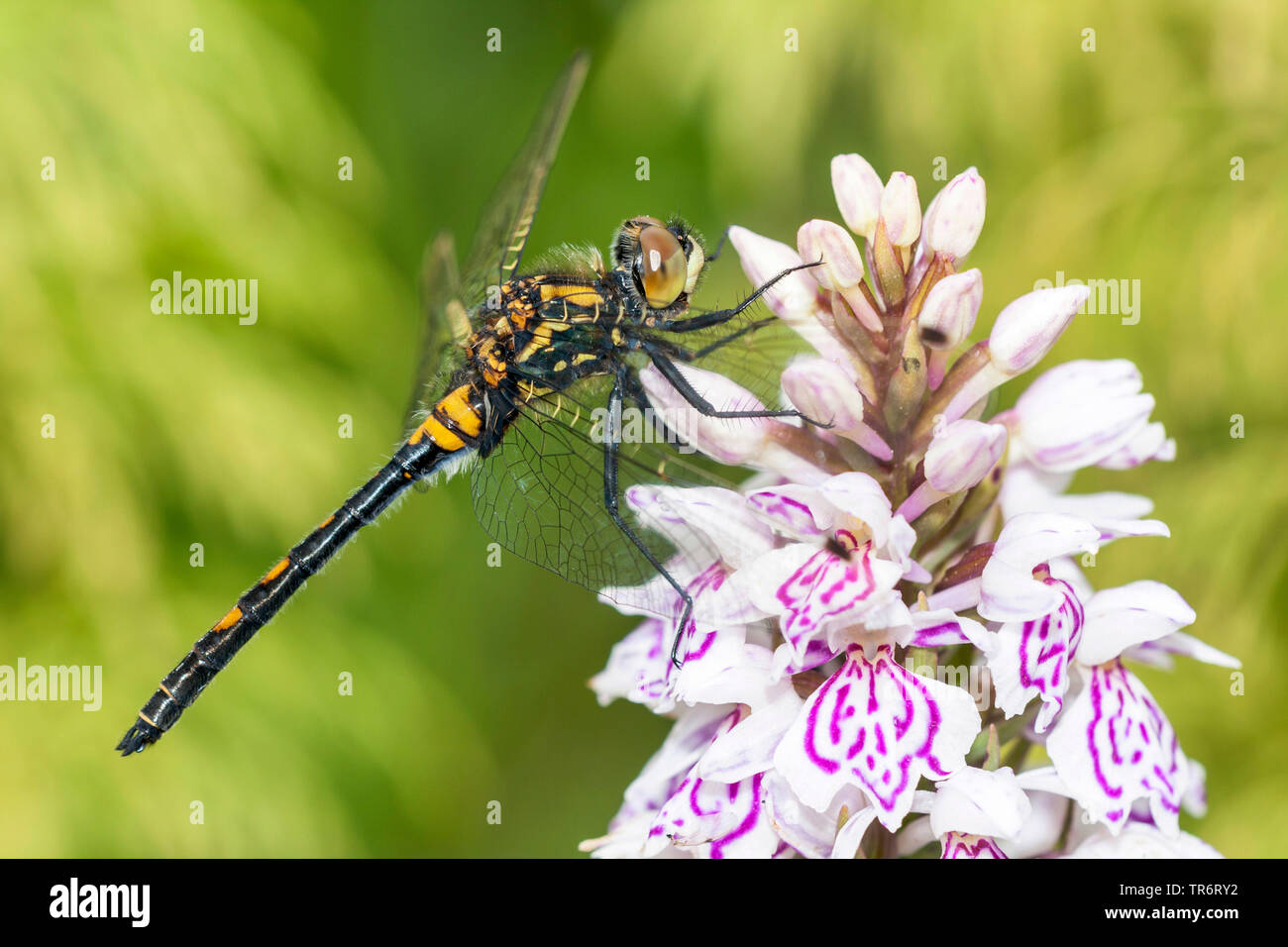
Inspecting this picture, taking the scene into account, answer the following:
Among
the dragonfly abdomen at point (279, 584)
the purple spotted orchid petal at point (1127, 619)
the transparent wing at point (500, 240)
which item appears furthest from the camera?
the transparent wing at point (500, 240)

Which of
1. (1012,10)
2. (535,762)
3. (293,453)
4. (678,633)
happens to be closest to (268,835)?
(293,453)

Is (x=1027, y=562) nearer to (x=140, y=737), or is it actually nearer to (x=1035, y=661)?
(x=1035, y=661)

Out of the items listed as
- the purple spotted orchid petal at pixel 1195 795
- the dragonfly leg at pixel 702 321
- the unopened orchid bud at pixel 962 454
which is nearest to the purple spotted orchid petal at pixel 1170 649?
the purple spotted orchid petal at pixel 1195 795

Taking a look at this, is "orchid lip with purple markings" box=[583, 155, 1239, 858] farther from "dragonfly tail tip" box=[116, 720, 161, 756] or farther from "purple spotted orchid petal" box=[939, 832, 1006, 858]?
"dragonfly tail tip" box=[116, 720, 161, 756]

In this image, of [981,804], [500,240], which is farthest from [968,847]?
[500,240]

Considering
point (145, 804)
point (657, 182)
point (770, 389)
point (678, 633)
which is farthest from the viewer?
point (657, 182)

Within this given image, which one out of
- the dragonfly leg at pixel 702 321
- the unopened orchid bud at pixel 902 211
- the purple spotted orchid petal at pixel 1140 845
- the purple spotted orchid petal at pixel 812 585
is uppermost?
the unopened orchid bud at pixel 902 211

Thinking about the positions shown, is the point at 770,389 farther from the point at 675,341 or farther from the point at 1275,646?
the point at 1275,646

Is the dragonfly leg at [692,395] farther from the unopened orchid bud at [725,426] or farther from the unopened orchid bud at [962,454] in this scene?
the unopened orchid bud at [962,454]
